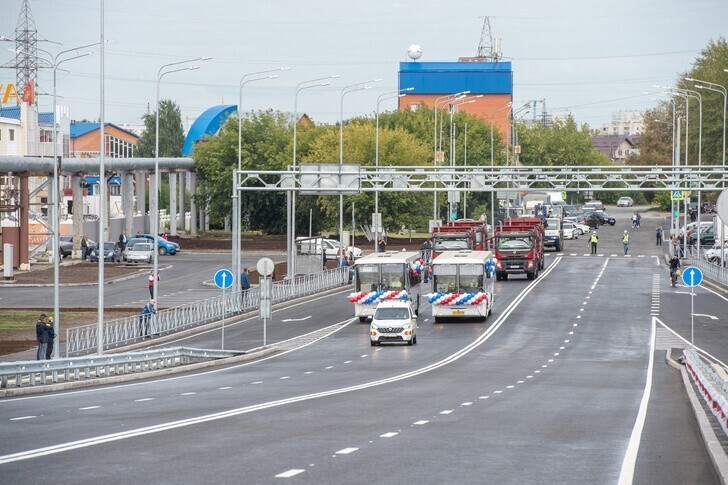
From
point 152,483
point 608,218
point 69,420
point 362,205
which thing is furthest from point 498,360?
point 608,218

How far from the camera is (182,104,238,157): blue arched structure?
12939cm

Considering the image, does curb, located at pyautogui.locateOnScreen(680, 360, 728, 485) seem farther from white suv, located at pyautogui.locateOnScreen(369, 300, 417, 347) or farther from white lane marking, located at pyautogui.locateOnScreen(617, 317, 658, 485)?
white suv, located at pyautogui.locateOnScreen(369, 300, 417, 347)

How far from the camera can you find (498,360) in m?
38.2

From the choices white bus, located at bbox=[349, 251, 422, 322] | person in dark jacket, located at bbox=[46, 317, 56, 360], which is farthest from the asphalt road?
person in dark jacket, located at bbox=[46, 317, 56, 360]

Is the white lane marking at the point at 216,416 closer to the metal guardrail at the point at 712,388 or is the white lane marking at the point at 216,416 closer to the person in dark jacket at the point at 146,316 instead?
the metal guardrail at the point at 712,388

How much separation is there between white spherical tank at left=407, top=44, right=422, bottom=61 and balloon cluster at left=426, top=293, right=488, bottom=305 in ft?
447

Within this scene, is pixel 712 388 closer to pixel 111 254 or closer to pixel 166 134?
pixel 111 254

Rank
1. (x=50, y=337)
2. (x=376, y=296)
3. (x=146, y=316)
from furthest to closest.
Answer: (x=376, y=296), (x=146, y=316), (x=50, y=337)

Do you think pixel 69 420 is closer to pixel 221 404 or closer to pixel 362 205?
pixel 221 404

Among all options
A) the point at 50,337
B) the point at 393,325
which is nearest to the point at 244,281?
the point at 393,325

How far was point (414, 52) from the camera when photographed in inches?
7259

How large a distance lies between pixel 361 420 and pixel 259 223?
9161 centimetres

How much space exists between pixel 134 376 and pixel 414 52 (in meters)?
154

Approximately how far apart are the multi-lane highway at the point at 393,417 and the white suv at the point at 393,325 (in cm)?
67
